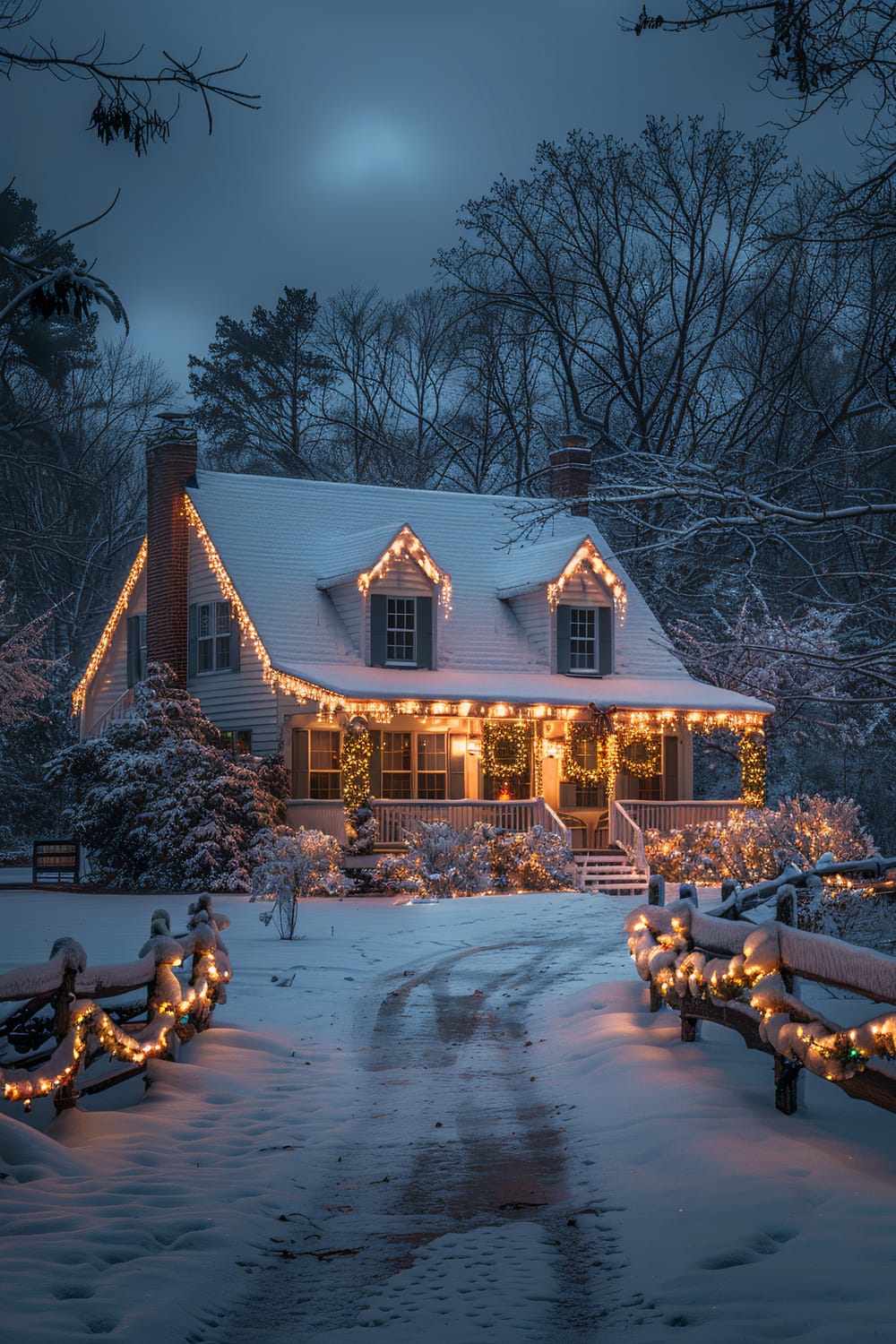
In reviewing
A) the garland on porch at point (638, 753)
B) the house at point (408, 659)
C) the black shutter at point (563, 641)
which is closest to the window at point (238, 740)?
the house at point (408, 659)

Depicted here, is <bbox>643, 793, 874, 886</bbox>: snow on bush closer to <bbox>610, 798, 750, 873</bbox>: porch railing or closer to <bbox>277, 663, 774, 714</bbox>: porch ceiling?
<bbox>610, 798, 750, 873</bbox>: porch railing

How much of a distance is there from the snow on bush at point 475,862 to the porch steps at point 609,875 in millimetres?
424

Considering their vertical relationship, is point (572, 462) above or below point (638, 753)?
above

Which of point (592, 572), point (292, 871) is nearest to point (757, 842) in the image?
point (592, 572)

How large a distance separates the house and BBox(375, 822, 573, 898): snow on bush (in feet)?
4.89

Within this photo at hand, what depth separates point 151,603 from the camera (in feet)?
105

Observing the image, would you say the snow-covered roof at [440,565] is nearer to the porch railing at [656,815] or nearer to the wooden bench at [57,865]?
the porch railing at [656,815]

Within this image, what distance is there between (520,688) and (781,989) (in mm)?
22276

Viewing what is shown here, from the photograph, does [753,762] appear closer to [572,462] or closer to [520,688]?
[520,688]

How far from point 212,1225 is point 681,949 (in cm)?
478

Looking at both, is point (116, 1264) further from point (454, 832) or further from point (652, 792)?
point (652, 792)

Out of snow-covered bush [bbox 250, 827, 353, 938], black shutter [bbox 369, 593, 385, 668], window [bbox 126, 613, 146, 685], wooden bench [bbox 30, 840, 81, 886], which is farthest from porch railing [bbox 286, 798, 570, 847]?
window [bbox 126, 613, 146, 685]

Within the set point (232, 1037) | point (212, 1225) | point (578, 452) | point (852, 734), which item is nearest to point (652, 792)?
point (852, 734)

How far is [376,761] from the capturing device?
3052 centimetres
